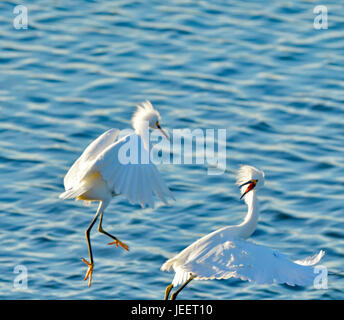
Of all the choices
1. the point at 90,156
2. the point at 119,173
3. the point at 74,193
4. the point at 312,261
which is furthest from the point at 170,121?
the point at 312,261

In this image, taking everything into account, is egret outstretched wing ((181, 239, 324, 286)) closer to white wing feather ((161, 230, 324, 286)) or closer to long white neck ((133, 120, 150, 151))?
white wing feather ((161, 230, 324, 286))

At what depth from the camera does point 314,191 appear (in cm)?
1664

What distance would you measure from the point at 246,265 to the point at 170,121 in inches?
319

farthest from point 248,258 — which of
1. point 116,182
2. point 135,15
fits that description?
point 135,15

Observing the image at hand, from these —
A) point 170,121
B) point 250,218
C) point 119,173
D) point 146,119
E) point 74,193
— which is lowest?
point 250,218

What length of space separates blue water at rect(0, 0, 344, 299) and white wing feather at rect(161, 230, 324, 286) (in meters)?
3.61

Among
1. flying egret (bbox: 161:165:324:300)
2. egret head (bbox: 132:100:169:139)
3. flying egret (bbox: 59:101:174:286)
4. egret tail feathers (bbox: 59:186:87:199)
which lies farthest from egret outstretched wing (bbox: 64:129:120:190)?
flying egret (bbox: 161:165:324:300)

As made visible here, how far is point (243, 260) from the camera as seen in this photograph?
1038 cm

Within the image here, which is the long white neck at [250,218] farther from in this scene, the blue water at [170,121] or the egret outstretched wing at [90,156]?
the blue water at [170,121]

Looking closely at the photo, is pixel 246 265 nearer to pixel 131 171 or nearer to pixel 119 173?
pixel 131 171

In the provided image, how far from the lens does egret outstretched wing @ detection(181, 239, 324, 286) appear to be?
1017cm

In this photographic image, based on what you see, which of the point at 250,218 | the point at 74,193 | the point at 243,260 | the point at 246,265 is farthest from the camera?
the point at 74,193

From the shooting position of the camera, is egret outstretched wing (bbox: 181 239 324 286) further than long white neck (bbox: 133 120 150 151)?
No

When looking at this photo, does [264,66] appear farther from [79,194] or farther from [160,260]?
[79,194]
